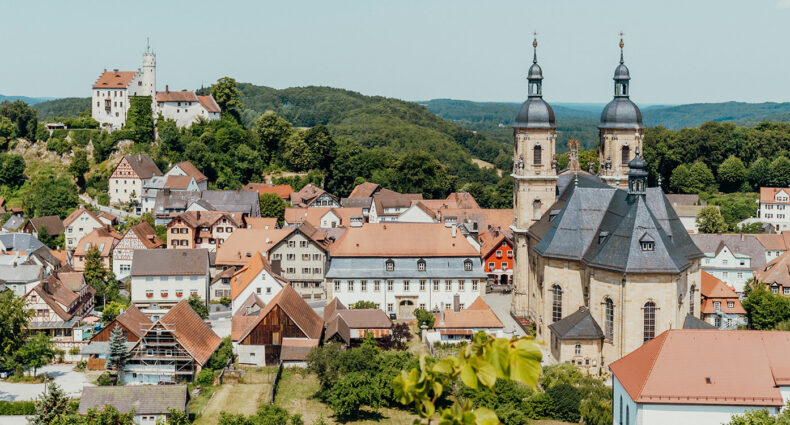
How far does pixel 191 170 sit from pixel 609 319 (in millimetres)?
60962

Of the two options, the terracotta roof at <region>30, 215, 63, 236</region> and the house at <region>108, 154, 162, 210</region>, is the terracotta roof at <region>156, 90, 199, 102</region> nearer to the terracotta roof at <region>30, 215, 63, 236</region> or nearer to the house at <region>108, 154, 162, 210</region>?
the house at <region>108, 154, 162, 210</region>

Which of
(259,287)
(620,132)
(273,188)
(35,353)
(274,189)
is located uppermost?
(620,132)

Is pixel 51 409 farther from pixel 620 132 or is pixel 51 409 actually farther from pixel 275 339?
pixel 620 132

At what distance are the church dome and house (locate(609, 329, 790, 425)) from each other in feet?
81.6

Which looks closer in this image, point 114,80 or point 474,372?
point 474,372

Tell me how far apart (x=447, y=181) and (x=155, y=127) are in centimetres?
3778

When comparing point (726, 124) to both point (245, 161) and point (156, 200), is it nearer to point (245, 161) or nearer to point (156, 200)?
point (245, 161)

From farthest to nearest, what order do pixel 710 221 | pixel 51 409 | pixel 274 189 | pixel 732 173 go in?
pixel 732 173 → pixel 274 189 → pixel 710 221 → pixel 51 409

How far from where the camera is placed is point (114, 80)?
4176 inches

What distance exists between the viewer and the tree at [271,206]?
286 ft

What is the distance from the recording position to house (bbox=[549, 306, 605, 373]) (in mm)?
46031

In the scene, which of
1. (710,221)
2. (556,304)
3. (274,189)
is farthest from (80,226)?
(710,221)

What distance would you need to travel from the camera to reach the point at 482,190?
106 metres

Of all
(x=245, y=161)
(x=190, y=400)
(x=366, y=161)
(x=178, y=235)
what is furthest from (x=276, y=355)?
(x=366, y=161)
